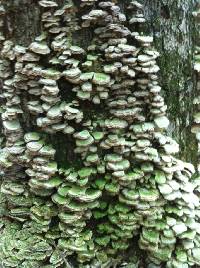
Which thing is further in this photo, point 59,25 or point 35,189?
point 35,189

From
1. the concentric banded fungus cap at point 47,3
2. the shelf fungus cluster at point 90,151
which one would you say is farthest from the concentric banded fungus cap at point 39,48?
the concentric banded fungus cap at point 47,3

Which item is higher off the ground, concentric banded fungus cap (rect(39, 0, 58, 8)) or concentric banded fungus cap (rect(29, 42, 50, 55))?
concentric banded fungus cap (rect(39, 0, 58, 8))

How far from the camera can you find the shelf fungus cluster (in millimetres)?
2436

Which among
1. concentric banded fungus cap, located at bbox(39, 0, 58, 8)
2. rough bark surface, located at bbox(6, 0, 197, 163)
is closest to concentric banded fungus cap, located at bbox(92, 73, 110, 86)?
rough bark surface, located at bbox(6, 0, 197, 163)

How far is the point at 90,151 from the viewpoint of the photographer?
2594mm

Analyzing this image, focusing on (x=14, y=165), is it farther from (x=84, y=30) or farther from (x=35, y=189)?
(x=84, y=30)

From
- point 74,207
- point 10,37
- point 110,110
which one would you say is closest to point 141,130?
point 110,110

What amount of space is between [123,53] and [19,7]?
682 millimetres

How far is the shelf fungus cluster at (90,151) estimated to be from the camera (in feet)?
7.99

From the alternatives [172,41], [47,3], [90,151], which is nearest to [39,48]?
[47,3]

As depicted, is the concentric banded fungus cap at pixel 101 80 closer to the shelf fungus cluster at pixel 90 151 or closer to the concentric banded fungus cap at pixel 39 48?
the shelf fungus cluster at pixel 90 151

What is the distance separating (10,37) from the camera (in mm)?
2561

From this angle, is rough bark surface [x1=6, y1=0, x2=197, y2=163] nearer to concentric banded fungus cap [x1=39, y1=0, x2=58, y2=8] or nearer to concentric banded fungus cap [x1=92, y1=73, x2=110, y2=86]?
concentric banded fungus cap [x1=39, y1=0, x2=58, y2=8]

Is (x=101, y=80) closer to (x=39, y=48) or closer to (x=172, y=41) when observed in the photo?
(x=39, y=48)
